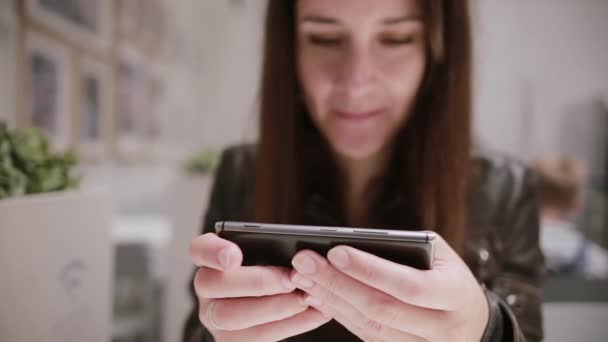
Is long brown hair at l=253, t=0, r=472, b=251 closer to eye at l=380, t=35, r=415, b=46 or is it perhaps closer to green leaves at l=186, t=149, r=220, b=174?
eye at l=380, t=35, r=415, b=46

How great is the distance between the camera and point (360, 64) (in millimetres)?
551

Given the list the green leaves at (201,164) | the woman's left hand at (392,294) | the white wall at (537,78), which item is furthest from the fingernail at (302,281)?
the white wall at (537,78)

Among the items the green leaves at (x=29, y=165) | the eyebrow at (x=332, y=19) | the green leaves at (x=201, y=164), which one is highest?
the eyebrow at (x=332, y=19)

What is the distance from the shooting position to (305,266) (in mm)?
308

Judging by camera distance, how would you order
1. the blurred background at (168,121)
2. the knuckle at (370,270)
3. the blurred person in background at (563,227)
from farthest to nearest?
the blurred person in background at (563,227) → the blurred background at (168,121) → the knuckle at (370,270)

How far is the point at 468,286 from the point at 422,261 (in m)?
0.05

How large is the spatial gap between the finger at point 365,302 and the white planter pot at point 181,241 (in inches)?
38.7

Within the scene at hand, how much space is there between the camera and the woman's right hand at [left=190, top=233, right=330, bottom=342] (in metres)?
0.32

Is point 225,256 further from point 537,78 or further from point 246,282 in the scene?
point 537,78

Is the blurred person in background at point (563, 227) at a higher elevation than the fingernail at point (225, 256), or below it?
below

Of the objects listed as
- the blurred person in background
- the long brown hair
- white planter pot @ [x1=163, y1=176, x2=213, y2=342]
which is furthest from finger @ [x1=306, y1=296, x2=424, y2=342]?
the blurred person in background

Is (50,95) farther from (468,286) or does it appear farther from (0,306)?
(468,286)

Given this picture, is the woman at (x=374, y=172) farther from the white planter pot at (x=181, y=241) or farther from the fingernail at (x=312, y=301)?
the white planter pot at (x=181, y=241)

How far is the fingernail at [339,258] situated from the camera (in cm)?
29
